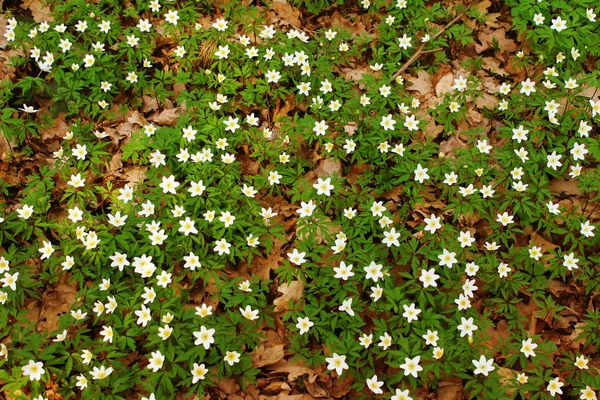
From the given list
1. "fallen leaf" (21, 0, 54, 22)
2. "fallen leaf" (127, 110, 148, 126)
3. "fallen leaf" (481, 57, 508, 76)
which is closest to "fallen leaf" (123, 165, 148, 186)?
"fallen leaf" (127, 110, 148, 126)

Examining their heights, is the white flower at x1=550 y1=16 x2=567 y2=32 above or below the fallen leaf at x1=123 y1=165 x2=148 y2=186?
above

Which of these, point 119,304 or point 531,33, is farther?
point 531,33

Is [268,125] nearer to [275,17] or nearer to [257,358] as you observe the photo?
[275,17]

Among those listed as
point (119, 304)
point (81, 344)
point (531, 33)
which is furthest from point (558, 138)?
point (81, 344)

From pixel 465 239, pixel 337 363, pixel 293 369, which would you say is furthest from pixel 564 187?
pixel 293 369

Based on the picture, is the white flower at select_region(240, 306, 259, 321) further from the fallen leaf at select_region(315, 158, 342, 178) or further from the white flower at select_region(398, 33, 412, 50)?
the white flower at select_region(398, 33, 412, 50)

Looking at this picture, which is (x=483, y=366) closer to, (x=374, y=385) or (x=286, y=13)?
(x=374, y=385)
